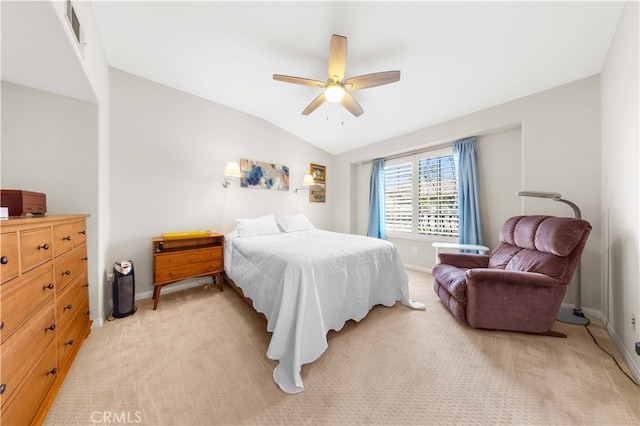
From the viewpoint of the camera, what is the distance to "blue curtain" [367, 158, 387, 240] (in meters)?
4.34

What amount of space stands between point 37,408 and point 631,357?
3.75 m

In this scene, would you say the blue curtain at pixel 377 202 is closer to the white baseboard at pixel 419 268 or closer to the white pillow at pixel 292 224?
the white baseboard at pixel 419 268

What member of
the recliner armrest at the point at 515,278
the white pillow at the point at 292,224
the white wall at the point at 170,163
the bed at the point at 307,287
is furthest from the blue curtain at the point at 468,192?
the white wall at the point at 170,163

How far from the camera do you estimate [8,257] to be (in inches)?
36.9

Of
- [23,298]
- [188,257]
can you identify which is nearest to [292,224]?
[188,257]

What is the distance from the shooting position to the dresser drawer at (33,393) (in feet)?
3.04

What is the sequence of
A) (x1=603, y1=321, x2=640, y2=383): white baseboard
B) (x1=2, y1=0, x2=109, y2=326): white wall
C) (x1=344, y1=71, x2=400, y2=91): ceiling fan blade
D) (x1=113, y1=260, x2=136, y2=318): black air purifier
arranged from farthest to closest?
1. (x1=113, y1=260, x2=136, y2=318): black air purifier
2. (x1=344, y1=71, x2=400, y2=91): ceiling fan blade
3. (x1=603, y1=321, x2=640, y2=383): white baseboard
4. (x1=2, y1=0, x2=109, y2=326): white wall

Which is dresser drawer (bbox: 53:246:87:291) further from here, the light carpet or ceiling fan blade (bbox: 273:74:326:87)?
ceiling fan blade (bbox: 273:74:326:87)

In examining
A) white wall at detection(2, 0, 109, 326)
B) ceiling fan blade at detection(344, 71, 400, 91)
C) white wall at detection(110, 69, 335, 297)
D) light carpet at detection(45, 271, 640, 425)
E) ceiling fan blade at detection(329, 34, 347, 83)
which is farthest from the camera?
white wall at detection(110, 69, 335, 297)

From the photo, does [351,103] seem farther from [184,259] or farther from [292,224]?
[184,259]

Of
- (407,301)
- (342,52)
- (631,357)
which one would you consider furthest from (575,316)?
(342,52)

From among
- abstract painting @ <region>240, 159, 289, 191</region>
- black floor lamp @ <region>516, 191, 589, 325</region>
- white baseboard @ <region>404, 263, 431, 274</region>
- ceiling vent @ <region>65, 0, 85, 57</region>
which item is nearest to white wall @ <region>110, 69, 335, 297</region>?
abstract painting @ <region>240, 159, 289, 191</region>

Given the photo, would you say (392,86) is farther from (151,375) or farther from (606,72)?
(151,375)

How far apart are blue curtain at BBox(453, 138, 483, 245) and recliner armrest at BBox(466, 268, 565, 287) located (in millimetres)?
1306
